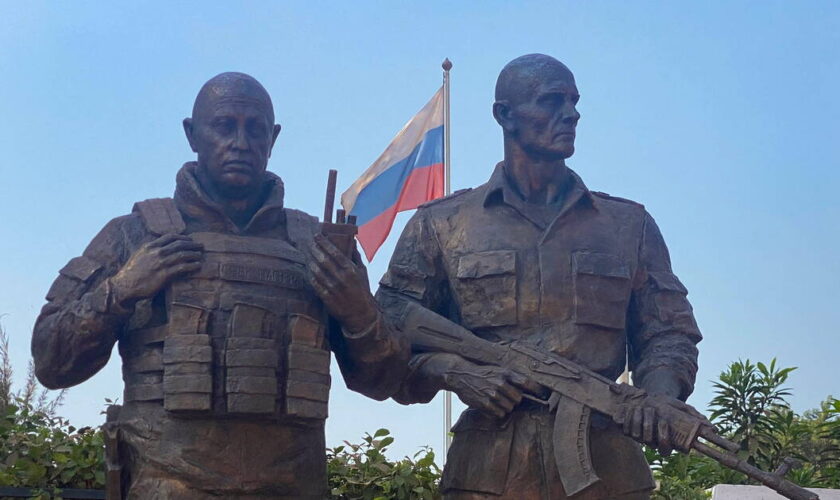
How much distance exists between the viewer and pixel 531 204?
21.5 ft

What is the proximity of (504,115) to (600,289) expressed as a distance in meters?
1.15

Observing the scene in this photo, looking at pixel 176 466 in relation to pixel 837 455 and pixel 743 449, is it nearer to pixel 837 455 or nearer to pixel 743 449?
pixel 743 449

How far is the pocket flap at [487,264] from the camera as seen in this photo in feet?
20.3

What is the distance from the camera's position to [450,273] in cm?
642

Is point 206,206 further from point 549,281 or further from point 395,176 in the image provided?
point 395,176

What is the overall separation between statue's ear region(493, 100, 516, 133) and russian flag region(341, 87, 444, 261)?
6720 mm

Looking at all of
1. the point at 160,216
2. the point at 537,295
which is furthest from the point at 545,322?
the point at 160,216

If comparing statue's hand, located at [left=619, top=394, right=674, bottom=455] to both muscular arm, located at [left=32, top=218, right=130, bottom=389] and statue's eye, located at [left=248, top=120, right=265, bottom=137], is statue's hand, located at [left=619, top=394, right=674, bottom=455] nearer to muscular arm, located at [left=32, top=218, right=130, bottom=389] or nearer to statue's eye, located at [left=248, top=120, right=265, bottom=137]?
statue's eye, located at [left=248, top=120, right=265, bottom=137]

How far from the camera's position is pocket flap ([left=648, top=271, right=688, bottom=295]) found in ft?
21.1

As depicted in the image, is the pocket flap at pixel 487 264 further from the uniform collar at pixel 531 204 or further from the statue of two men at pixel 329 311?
the uniform collar at pixel 531 204

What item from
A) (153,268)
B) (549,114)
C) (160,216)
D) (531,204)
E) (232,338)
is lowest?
(232,338)

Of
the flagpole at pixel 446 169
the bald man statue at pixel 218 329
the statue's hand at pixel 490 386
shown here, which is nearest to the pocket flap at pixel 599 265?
the statue's hand at pixel 490 386

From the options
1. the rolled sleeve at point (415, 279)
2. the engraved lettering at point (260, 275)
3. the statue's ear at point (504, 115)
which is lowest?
the engraved lettering at point (260, 275)

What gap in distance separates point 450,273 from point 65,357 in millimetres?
2062
